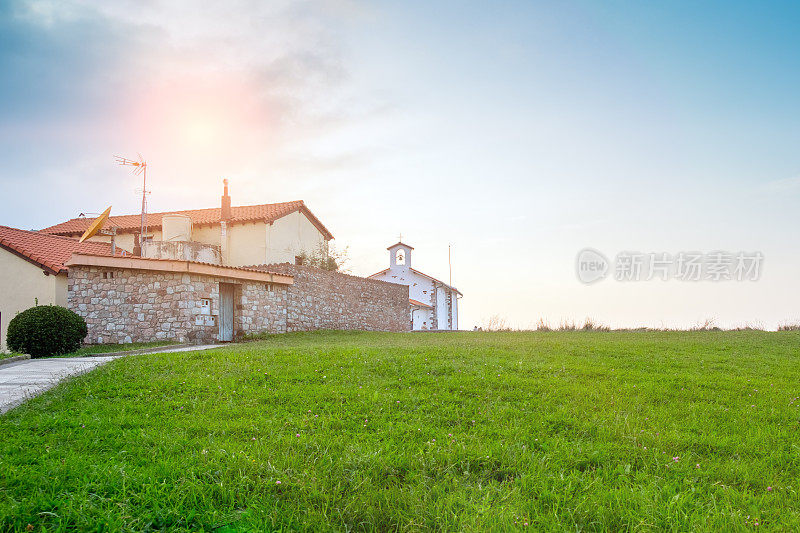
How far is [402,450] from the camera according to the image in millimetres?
4703

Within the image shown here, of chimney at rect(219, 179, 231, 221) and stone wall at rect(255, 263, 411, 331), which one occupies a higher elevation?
chimney at rect(219, 179, 231, 221)

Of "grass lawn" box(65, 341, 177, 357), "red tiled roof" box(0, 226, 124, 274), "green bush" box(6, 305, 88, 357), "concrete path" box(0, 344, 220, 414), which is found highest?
"red tiled roof" box(0, 226, 124, 274)

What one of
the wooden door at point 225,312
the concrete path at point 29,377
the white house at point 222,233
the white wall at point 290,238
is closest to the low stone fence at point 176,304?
the wooden door at point 225,312

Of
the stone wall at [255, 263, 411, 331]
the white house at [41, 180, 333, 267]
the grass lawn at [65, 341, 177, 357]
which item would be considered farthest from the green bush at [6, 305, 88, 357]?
the white house at [41, 180, 333, 267]

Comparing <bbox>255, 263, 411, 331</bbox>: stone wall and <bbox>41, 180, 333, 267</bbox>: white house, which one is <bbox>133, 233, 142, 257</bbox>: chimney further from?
<bbox>255, 263, 411, 331</bbox>: stone wall

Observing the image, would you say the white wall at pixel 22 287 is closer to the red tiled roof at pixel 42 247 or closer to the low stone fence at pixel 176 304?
the red tiled roof at pixel 42 247

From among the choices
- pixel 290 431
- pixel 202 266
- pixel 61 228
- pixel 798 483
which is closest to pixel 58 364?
pixel 202 266

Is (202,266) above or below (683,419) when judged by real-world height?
above

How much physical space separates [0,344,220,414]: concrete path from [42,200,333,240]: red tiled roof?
17.1 metres

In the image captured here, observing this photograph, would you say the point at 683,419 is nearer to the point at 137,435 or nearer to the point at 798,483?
the point at 798,483

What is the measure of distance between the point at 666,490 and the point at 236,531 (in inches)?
126

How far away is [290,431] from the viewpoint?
205 inches

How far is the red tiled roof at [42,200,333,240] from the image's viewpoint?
2884 centimetres

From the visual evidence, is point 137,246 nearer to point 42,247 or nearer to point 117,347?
point 42,247
